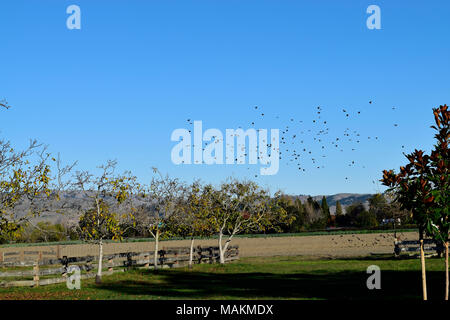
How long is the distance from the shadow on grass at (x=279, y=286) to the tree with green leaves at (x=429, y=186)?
6640 millimetres

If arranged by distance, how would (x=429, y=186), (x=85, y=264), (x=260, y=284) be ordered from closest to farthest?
(x=429, y=186) < (x=260, y=284) < (x=85, y=264)

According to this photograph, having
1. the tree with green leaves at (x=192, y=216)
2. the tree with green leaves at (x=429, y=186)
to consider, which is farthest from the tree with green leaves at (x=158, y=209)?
the tree with green leaves at (x=429, y=186)

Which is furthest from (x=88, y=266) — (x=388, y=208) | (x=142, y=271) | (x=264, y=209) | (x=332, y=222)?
(x=332, y=222)

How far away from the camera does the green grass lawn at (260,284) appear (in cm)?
1970

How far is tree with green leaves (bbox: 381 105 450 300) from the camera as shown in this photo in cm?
1181

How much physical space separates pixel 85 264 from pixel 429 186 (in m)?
22.0

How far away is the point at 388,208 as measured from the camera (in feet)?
158

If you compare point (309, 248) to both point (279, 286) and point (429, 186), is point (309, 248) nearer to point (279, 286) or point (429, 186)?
point (279, 286)

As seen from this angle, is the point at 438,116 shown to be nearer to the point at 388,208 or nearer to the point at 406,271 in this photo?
the point at 406,271

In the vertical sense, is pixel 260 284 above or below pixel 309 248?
above

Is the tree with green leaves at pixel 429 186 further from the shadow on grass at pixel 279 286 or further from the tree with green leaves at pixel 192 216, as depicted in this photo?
the tree with green leaves at pixel 192 216

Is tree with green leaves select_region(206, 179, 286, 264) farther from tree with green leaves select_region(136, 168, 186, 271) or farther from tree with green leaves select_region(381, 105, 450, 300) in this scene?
tree with green leaves select_region(381, 105, 450, 300)

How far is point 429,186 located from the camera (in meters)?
12.1

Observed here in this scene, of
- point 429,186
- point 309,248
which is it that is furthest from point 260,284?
point 309,248
